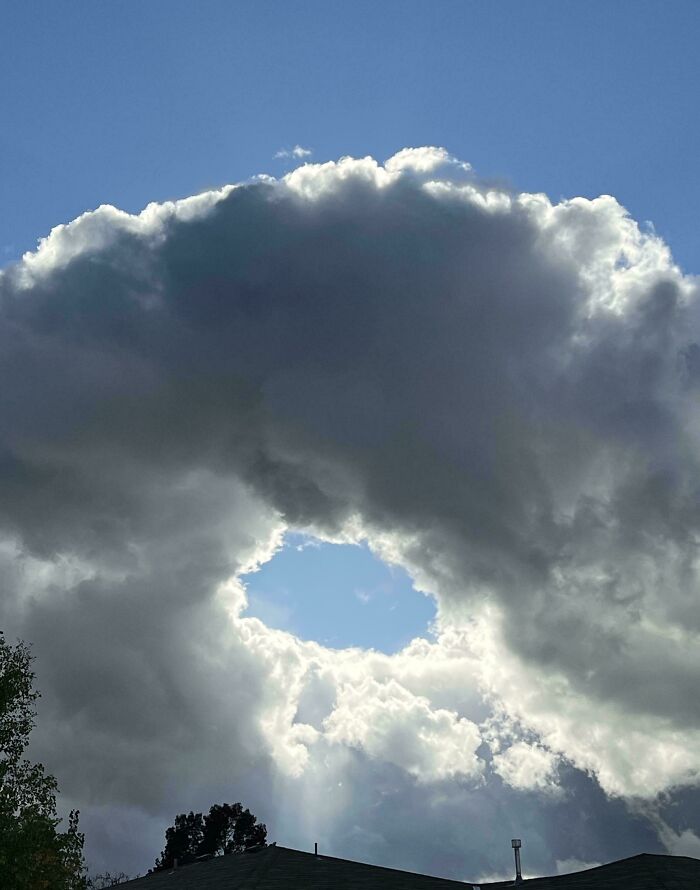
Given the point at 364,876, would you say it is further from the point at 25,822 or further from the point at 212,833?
the point at 212,833

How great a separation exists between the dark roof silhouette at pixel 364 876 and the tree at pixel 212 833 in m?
73.1

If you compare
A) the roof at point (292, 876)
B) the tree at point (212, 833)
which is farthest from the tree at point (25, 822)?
the tree at point (212, 833)

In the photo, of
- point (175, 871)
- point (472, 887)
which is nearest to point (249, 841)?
point (175, 871)

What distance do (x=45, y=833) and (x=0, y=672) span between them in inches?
231

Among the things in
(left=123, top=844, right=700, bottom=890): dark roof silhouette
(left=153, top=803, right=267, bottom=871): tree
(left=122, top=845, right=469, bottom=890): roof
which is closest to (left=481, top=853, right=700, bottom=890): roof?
(left=123, top=844, right=700, bottom=890): dark roof silhouette

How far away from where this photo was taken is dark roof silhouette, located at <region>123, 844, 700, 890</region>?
40.9 m

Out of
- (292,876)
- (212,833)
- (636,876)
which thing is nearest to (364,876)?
(292,876)

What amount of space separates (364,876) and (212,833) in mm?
81573

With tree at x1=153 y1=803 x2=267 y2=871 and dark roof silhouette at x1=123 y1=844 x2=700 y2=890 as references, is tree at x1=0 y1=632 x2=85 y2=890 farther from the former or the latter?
tree at x1=153 y1=803 x2=267 y2=871

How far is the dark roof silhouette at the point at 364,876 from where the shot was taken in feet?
134

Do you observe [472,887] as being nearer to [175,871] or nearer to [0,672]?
[175,871]

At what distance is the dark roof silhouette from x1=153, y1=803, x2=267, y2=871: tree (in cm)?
7308

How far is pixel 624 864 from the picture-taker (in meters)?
43.6

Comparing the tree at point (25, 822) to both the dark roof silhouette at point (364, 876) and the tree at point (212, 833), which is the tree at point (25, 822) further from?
the tree at point (212, 833)
